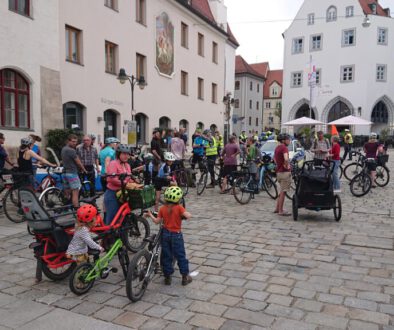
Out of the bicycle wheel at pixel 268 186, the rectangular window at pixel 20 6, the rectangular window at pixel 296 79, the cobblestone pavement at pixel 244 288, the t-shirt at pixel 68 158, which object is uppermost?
the rectangular window at pixel 296 79

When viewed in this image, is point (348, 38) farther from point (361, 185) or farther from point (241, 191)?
point (241, 191)

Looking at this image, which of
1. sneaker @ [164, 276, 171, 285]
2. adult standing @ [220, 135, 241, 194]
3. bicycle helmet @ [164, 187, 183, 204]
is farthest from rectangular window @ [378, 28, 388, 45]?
sneaker @ [164, 276, 171, 285]

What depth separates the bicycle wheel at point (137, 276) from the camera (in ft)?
13.6

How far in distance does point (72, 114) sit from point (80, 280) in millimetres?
14777

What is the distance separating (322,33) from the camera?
45.7 metres

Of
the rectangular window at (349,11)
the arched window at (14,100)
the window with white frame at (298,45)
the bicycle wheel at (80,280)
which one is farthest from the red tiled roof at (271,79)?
the bicycle wheel at (80,280)

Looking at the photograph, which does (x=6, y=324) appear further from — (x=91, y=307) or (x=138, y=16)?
(x=138, y=16)

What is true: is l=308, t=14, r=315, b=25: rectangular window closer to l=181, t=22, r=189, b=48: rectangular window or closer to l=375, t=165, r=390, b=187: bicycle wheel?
l=181, t=22, r=189, b=48: rectangular window

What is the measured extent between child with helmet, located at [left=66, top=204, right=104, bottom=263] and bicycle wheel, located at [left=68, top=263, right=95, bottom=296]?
12 centimetres

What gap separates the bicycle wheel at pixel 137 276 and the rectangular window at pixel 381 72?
45970 millimetres

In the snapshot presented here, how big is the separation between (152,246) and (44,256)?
1.30 meters

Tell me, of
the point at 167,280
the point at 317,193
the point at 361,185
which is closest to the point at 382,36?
the point at 361,185

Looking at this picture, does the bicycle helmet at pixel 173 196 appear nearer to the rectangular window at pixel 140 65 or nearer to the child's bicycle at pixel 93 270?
the child's bicycle at pixel 93 270

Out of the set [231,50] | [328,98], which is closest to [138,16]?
[231,50]
